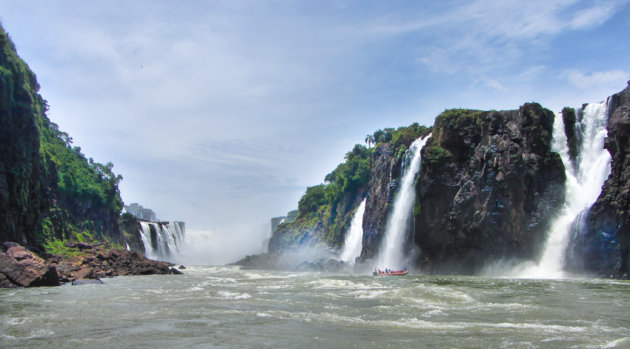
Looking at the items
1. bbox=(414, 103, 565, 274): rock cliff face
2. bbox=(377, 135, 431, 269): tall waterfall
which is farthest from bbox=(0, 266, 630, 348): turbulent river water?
bbox=(377, 135, 431, 269): tall waterfall

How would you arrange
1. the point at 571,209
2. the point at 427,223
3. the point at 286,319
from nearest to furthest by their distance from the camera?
the point at 286,319, the point at 571,209, the point at 427,223

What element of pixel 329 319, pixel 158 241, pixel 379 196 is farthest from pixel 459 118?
pixel 158 241

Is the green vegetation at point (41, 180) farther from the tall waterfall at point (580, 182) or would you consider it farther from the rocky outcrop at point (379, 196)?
the tall waterfall at point (580, 182)

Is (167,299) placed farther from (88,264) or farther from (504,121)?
(504,121)

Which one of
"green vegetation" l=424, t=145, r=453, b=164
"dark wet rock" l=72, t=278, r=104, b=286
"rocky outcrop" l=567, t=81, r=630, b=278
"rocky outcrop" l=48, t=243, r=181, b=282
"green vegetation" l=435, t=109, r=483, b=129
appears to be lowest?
"dark wet rock" l=72, t=278, r=104, b=286

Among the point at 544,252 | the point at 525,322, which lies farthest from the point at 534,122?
the point at 525,322

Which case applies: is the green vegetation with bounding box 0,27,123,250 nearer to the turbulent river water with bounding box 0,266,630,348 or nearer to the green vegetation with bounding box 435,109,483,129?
the turbulent river water with bounding box 0,266,630,348

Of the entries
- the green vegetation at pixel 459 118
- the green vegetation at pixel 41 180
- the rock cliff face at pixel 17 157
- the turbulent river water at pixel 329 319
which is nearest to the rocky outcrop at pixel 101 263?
the green vegetation at pixel 41 180
